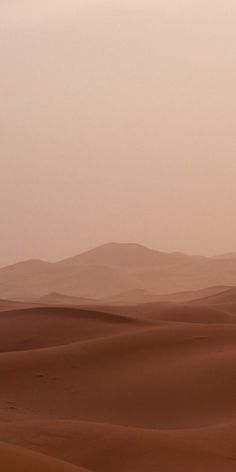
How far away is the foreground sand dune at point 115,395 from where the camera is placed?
5270 millimetres

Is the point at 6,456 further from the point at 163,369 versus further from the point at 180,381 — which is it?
the point at 163,369

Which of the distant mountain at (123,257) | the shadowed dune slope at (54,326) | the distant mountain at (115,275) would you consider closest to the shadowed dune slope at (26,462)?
the shadowed dune slope at (54,326)

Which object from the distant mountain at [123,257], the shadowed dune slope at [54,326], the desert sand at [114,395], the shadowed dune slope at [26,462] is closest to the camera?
the shadowed dune slope at [26,462]

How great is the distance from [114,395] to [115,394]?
0.03 metres

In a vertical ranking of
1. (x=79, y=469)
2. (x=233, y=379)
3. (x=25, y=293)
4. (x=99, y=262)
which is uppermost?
(x=99, y=262)

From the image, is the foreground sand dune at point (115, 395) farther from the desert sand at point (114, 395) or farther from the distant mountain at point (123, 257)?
the distant mountain at point (123, 257)

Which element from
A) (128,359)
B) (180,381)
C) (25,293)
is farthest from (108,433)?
(25,293)

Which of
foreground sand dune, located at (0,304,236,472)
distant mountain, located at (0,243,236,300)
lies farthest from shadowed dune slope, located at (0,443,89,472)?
distant mountain, located at (0,243,236,300)

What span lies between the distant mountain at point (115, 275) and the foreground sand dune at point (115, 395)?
31.7 m

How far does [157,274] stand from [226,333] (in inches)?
2041

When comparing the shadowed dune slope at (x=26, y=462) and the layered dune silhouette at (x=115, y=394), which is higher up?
the layered dune silhouette at (x=115, y=394)

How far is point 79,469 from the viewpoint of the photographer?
444 centimetres

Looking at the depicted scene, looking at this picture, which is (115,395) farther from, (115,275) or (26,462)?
(115,275)

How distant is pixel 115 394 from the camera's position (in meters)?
8.07
